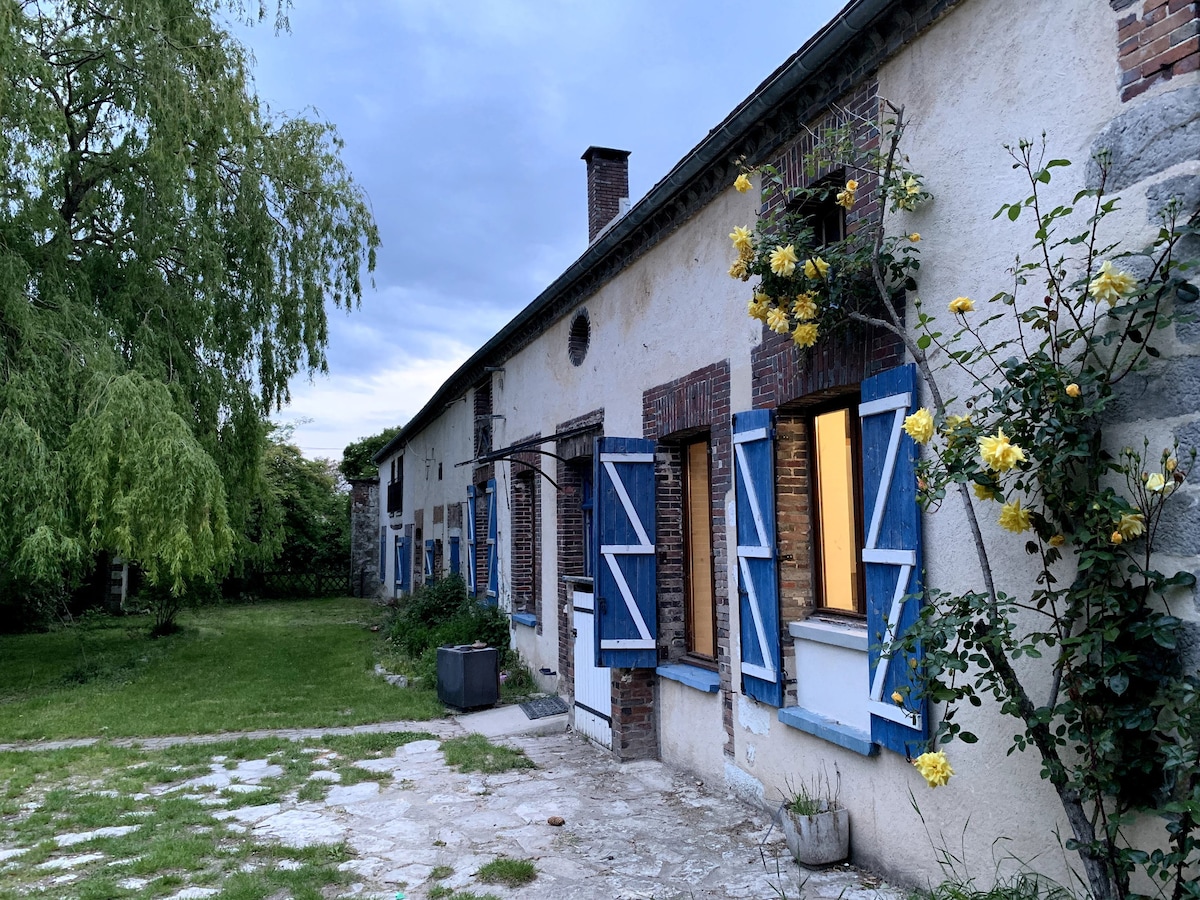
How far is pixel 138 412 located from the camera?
325 inches

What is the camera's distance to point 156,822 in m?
5.38

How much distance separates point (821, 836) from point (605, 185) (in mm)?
9273

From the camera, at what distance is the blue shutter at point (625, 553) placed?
6500mm

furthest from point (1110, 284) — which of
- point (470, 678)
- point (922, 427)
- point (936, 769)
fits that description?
point (470, 678)

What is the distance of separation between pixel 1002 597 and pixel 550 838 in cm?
306

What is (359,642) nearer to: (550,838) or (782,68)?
(550,838)

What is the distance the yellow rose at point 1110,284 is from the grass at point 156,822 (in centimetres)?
419

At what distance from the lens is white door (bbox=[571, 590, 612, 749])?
277 inches

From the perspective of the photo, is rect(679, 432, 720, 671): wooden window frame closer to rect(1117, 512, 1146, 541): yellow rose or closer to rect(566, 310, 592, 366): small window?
rect(566, 310, 592, 366): small window

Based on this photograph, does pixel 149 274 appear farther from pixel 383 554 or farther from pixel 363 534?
pixel 363 534

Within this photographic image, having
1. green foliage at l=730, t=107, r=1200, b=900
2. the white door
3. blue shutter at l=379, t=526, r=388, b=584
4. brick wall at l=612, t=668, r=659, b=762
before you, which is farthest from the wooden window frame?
blue shutter at l=379, t=526, r=388, b=584

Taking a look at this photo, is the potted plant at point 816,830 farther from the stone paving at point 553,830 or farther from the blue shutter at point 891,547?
the blue shutter at point 891,547

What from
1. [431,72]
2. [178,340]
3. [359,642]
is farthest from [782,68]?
[359,642]

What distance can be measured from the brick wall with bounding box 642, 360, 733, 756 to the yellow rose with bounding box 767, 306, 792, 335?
134 cm
